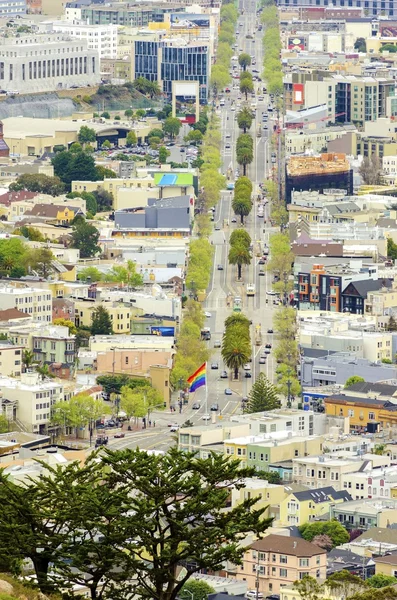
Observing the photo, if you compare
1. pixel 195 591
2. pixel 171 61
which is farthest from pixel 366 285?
pixel 171 61

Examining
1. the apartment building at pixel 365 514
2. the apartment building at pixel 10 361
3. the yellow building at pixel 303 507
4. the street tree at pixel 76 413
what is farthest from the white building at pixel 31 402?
the apartment building at pixel 365 514

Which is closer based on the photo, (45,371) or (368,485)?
(368,485)

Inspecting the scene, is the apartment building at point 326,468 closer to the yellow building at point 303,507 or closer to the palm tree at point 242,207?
the yellow building at point 303,507

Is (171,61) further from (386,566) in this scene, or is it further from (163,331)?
(386,566)

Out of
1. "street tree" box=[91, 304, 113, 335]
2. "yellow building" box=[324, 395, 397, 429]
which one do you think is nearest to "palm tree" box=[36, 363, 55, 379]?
"street tree" box=[91, 304, 113, 335]

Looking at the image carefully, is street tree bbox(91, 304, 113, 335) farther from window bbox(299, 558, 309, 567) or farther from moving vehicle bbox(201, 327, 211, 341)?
window bbox(299, 558, 309, 567)

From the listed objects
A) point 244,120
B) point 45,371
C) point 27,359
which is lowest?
point 244,120
